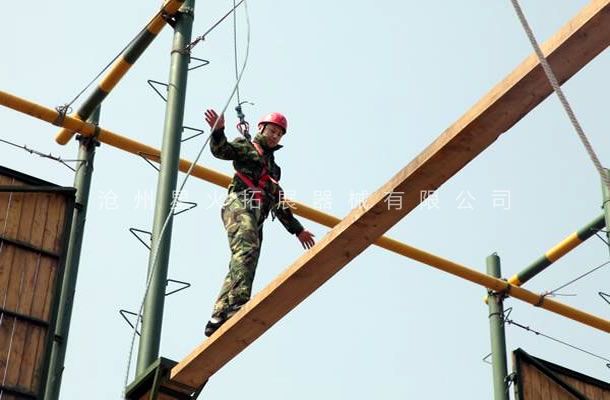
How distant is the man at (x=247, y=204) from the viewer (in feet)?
34.5

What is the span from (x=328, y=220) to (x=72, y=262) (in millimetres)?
3028

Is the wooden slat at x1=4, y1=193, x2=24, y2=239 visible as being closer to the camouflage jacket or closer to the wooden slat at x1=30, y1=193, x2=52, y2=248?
the wooden slat at x1=30, y1=193, x2=52, y2=248

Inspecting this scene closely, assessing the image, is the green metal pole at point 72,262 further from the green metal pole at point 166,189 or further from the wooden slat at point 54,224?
the green metal pole at point 166,189

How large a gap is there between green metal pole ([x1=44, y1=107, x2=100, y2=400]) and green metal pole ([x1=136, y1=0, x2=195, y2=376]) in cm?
190

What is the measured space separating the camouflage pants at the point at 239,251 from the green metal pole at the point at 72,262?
8.49ft

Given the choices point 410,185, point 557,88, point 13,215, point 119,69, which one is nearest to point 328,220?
point 119,69

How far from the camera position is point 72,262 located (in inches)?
535

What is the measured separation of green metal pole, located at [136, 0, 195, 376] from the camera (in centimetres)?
1065

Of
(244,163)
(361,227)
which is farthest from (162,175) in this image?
(361,227)

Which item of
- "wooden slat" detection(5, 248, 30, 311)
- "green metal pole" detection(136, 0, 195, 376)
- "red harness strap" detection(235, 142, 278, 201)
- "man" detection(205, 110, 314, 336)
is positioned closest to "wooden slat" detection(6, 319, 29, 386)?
"wooden slat" detection(5, 248, 30, 311)

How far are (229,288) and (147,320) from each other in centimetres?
73

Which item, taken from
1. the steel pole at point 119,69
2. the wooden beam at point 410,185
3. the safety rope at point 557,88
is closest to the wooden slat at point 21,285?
the steel pole at point 119,69

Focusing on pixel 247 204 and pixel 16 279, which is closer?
pixel 247 204

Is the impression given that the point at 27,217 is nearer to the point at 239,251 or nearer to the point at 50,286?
the point at 50,286
